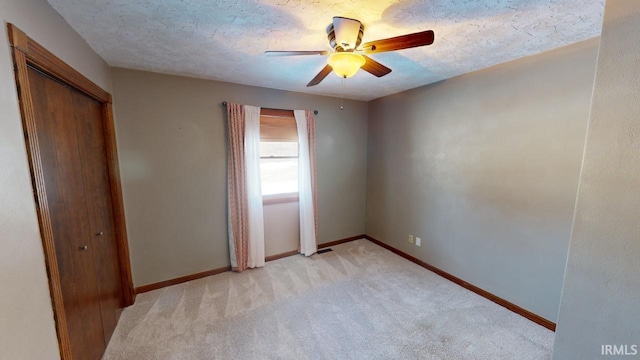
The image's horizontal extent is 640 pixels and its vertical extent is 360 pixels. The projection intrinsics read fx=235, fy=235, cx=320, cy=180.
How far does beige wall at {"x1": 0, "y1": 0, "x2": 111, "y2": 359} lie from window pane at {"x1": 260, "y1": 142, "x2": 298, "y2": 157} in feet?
7.21

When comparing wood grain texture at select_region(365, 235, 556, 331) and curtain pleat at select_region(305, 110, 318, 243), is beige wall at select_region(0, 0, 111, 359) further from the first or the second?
wood grain texture at select_region(365, 235, 556, 331)

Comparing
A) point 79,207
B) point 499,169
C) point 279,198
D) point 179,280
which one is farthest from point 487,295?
point 79,207

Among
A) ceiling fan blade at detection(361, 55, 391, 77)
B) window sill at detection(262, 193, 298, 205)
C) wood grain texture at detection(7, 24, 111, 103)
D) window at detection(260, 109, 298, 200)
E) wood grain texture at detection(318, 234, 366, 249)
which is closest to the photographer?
wood grain texture at detection(7, 24, 111, 103)

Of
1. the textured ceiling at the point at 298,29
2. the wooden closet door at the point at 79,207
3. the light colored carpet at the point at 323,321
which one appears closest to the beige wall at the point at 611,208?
the textured ceiling at the point at 298,29

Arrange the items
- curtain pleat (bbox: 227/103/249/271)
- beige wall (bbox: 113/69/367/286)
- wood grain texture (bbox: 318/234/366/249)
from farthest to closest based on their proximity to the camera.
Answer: wood grain texture (bbox: 318/234/366/249), curtain pleat (bbox: 227/103/249/271), beige wall (bbox: 113/69/367/286)

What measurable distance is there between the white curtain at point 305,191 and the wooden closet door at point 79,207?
212 centimetres

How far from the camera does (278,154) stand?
3375 millimetres

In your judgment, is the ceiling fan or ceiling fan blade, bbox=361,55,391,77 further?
Result: ceiling fan blade, bbox=361,55,391,77

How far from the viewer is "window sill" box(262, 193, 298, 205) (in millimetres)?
3338

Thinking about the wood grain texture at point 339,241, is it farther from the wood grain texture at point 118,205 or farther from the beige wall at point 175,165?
the wood grain texture at point 118,205

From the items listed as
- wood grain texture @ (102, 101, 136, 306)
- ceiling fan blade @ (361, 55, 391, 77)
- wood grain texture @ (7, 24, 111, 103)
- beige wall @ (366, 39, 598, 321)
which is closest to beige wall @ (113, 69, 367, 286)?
wood grain texture @ (102, 101, 136, 306)

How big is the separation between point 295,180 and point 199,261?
5.38ft

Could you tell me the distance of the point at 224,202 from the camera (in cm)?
303

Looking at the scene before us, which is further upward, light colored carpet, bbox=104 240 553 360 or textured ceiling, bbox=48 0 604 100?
textured ceiling, bbox=48 0 604 100
